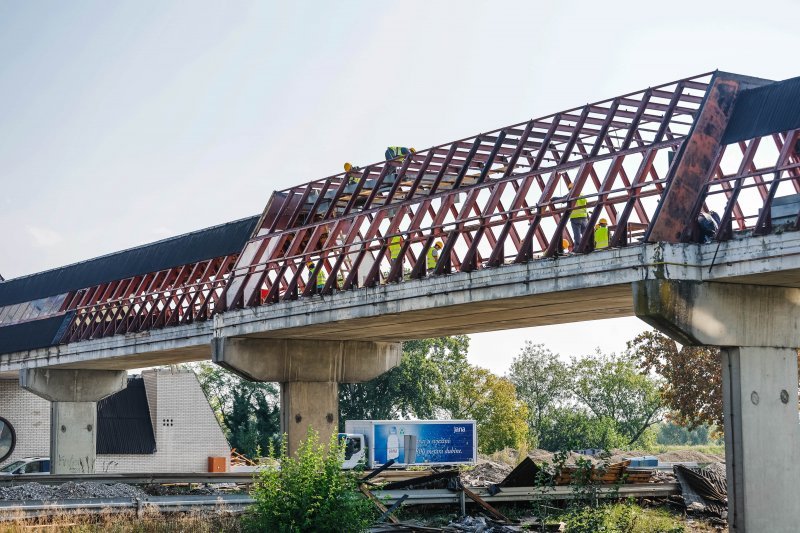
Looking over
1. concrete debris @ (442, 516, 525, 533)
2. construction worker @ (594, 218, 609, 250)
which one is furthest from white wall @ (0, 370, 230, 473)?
construction worker @ (594, 218, 609, 250)

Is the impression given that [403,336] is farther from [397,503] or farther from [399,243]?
[397,503]

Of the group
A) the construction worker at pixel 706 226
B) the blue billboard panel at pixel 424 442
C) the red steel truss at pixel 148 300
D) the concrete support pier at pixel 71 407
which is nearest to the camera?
the construction worker at pixel 706 226

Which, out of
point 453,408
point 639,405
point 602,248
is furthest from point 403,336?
point 639,405

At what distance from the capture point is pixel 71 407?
4691 centimetres

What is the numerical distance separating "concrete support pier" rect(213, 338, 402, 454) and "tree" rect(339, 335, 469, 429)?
40.9 metres

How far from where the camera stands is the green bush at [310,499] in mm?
20969

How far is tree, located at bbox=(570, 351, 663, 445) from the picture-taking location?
85.3 meters

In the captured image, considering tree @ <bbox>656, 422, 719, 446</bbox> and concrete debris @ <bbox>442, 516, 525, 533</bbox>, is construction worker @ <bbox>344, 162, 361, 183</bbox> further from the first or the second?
tree @ <bbox>656, 422, 719, 446</bbox>

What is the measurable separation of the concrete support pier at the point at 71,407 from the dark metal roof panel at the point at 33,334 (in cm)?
115

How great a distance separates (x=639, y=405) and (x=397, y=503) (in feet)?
210

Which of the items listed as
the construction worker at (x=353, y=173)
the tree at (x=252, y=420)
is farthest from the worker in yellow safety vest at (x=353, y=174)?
the tree at (x=252, y=420)

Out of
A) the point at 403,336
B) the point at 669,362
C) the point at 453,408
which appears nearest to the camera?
the point at 403,336

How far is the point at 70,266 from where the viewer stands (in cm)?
4869

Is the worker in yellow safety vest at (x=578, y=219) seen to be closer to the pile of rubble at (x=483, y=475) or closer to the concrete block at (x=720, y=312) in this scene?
the concrete block at (x=720, y=312)
